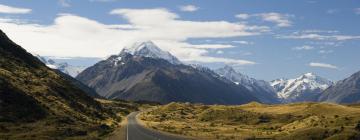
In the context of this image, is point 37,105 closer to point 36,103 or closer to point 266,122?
point 36,103

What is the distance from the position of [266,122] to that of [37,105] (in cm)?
5042

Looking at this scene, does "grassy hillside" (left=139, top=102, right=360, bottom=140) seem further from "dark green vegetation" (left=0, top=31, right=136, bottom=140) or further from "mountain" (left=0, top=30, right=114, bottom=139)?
"mountain" (left=0, top=30, right=114, bottom=139)

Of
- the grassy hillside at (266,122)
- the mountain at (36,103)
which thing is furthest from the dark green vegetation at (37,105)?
the grassy hillside at (266,122)

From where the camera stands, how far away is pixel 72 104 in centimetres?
12675

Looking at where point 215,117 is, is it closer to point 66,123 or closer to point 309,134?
point 66,123

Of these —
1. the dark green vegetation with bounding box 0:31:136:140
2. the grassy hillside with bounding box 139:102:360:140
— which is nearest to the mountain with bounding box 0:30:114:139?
the dark green vegetation with bounding box 0:31:136:140

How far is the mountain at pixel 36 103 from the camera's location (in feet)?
281

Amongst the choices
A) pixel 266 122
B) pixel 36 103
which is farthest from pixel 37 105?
pixel 266 122

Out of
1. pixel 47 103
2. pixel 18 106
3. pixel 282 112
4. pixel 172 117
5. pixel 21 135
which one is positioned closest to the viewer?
pixel 21 135

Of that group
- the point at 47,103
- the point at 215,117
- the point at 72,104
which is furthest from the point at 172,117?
the point at 47,103

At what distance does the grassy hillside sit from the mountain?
17090mm

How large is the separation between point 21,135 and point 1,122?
12625 mm

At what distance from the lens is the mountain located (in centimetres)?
8558

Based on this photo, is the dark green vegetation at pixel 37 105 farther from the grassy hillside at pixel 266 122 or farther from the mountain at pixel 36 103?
the grassy hillside at pixel 266 122
